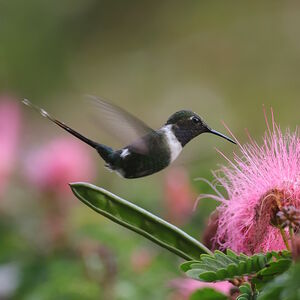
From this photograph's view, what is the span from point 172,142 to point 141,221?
0.51 m

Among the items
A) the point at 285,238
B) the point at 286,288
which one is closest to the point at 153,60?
the point at 285,238

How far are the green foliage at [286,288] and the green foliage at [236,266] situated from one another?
5.9 inches

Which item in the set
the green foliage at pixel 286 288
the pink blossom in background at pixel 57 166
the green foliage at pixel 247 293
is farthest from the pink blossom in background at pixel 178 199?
the green foliage at pixel 286 288

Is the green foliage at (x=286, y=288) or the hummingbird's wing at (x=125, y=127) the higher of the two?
the hummingbird's wing at (x=125, y=127)

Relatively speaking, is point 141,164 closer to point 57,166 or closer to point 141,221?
point 141,221

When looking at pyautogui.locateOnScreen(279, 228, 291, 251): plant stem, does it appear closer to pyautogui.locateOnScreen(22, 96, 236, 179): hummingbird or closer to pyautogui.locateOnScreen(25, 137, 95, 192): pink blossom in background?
pyautogui.locateOnScreen(22, 96, 236, 179): hummingbird

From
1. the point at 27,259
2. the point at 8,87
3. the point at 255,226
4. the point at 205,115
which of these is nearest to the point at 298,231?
the point at 255,226

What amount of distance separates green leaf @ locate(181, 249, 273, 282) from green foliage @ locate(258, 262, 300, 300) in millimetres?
156

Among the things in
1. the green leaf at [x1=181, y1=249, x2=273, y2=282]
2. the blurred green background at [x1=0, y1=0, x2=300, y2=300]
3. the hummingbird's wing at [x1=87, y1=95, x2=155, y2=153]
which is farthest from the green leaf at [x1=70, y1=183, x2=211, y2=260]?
the blurred green background at [x1=0, y1=0, x2=300, y2=300]

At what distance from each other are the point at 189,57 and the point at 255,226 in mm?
8501

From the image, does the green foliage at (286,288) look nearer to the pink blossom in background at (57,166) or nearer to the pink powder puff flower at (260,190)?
the pink powder puff flower at (260,190)

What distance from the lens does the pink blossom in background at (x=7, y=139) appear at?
4.16m

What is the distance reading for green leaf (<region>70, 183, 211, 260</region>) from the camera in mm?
1843

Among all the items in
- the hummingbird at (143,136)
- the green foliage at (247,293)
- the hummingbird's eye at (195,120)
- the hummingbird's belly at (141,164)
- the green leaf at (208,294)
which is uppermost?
the hummingbird's eye at (195,120)
